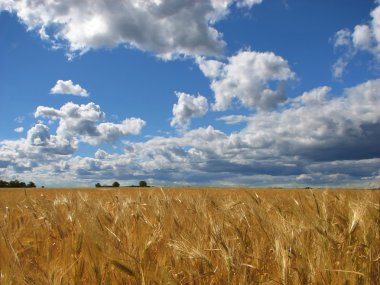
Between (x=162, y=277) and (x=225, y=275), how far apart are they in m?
0.39

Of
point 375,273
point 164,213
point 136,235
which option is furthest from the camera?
point 164,213

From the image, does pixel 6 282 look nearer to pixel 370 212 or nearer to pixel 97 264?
pixel 97 264

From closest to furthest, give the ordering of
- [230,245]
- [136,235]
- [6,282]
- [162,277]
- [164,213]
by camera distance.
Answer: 1. [6,282]
2. [162,277]
3. [230,245]
4. [136,235]
5. [164,213]

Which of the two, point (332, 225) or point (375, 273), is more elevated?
point (332, 225)

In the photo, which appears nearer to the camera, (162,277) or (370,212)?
(162,277)

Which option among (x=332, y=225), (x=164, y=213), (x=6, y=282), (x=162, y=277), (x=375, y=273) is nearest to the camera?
(x=6, y=282)

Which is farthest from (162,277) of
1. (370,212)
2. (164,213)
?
(370,212)

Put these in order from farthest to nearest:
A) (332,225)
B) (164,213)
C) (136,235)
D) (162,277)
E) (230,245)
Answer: (164,213) < (332,225) < (136,235) < (230,245) < (162,277)

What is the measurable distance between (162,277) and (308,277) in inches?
27.2

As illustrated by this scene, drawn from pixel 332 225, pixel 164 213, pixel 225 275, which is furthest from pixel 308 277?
pixel 164 213

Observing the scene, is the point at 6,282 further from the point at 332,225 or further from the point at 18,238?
the point at 332,225

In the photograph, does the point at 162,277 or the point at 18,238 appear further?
the point at 18,238

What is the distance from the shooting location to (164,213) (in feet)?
11.0

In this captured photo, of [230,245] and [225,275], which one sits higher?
[230,245]
